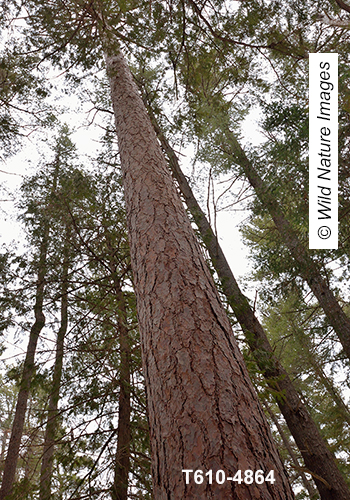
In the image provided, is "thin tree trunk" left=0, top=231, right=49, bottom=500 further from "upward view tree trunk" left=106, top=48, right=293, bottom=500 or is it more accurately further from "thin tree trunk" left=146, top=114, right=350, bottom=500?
"upward view tree trunk" left=106, top=48, right=293, bottom=500

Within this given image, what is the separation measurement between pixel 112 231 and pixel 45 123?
222 inches

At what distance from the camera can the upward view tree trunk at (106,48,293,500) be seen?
44.0 inches

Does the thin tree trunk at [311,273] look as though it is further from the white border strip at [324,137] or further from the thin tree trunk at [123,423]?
the thin tree trunk at [123,423]

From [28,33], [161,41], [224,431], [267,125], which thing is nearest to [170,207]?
[224,431]

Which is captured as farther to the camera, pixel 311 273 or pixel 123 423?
pixel 311 273

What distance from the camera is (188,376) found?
138 cm

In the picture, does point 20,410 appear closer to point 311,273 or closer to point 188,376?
point 311,273

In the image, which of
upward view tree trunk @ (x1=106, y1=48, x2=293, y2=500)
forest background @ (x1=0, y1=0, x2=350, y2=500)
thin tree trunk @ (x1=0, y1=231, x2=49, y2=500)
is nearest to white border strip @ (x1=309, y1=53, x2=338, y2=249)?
forest background @ (x1=0, y1=0, x2=350, y2=500)

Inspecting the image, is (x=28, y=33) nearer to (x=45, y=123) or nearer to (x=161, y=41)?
(x=161, y=41)

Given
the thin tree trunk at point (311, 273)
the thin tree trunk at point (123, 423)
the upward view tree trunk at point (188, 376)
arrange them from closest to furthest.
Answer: the upward view tree trunk at point (188, 376) < the thin tree trunk at point (123, 423) < the thin tree trunk at point (311, 273)

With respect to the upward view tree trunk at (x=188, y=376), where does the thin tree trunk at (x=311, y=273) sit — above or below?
above

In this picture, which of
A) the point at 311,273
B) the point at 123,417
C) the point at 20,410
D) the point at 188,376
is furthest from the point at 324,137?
the point at 20,410

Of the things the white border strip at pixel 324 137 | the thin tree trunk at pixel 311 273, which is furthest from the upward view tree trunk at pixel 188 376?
the thin tree trunk at pixel 311 273

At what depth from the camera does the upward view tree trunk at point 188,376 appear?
3.67 ft
